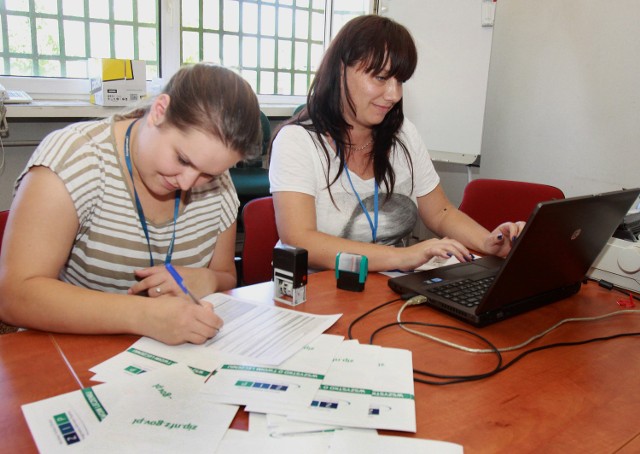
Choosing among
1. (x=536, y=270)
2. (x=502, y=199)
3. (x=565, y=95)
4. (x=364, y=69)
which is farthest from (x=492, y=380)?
(x=565, y=95)

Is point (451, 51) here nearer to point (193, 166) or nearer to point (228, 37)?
point (228, 37)

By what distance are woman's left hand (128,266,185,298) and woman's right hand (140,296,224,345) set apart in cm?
14

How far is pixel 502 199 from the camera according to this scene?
78.6 inches

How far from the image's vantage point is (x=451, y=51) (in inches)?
113

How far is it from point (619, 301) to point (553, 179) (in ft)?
5.71

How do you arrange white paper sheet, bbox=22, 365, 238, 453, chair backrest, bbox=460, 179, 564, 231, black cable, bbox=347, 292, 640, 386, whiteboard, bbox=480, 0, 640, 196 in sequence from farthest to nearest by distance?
1. whiteboard, bbox=480, 0, 640, 196
2. chair backrest, bbox=460, 179, 564, 231
3. black cable, bbox=347, 292, 640, 386
4. white paper sheet, bbox=22, 365, 238, 453

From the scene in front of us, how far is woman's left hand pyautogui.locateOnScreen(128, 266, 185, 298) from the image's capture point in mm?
1068

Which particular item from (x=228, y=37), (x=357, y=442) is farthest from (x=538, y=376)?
(x=228, y=37)

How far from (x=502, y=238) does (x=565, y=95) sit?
1.64 m

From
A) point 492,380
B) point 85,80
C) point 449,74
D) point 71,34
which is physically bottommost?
point 492,380

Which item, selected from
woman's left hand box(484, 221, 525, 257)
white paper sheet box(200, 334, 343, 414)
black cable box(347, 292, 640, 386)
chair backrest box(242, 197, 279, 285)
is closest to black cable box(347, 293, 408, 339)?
black cable box(347, 292, 640, 386)

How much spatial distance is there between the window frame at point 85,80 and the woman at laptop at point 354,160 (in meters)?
1.52

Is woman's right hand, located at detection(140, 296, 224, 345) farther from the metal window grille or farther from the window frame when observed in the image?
the metal window grille

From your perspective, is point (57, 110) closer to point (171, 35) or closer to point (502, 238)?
point (171, 35)
